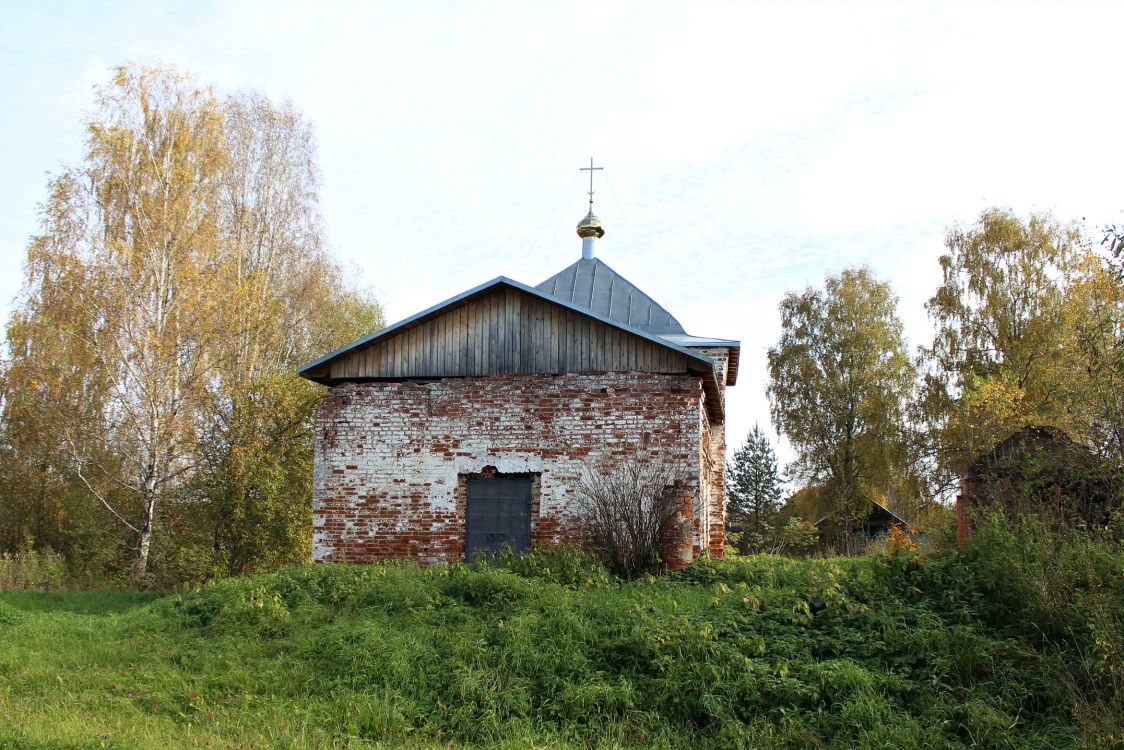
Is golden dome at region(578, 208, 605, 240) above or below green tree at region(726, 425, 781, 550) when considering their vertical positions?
above

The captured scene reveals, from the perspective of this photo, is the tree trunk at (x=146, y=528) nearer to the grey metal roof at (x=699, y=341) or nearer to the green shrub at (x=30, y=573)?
the green shrub at (x=30, y=573)

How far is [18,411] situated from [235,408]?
15.9ft

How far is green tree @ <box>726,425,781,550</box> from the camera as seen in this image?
92.0 ft

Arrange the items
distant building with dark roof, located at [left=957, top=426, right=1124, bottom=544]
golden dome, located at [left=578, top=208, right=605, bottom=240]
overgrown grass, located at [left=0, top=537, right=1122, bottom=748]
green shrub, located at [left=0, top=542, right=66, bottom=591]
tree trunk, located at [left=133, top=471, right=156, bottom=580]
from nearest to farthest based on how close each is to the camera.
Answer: overgrown grass, located at [left=0, top=537, right=1122, bottom=748], distant building with dark roof, located at [left=957, top=426, right=1124, bottom=544], green shrub, located at [left=0, top=542, right=66, bottom=591], tree trunk, located at [left=133, top=471, right=156, bottom=580], golden dome, located at [left=578, top=208, right=605, bottom=240]

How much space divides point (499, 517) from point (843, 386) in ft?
59.3

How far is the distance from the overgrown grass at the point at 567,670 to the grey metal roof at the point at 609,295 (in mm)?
8671

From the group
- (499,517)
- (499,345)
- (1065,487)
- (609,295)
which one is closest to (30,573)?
(499,517)

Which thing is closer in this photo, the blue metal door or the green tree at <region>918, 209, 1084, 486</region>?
the blue metal door

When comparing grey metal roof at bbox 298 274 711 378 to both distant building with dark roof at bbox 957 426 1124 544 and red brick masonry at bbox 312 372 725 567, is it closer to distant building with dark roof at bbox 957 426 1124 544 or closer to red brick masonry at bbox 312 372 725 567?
red brick masonry at bbox 312 372 725 567

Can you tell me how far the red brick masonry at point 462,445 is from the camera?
1224cm

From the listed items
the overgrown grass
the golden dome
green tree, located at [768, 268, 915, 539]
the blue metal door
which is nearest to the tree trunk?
the overgrown grass

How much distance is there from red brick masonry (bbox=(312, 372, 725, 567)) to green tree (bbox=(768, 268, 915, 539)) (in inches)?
636

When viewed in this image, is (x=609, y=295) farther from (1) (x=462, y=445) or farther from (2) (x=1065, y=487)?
(2) (x=1065, y=487)

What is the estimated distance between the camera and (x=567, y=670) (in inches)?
295
